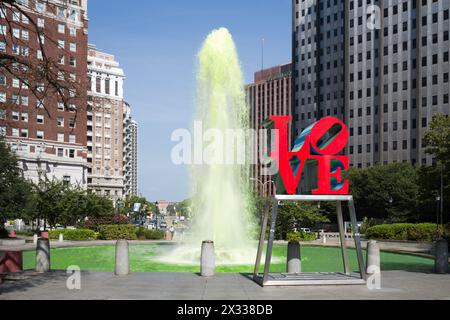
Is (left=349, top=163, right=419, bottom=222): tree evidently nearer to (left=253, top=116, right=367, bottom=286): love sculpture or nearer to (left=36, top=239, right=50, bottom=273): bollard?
(left=253, top=116, right=367, bottom=286): love sculpture

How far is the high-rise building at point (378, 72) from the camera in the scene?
4377 inches

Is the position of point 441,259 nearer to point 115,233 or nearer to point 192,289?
point 192,289

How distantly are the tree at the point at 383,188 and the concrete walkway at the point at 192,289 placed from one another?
7071 cm

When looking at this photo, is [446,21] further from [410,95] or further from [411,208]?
[411,208]

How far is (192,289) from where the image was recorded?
16.2 meters

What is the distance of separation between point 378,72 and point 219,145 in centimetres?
9978

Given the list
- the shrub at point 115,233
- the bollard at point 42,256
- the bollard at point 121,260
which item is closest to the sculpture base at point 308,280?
the bollard at point 121,260

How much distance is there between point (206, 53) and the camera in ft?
102

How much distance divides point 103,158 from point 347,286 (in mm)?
148932

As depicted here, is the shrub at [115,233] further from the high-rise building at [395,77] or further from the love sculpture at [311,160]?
the high-rise building at [395,77]

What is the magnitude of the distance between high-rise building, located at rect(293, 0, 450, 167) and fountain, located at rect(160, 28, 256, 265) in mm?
86951

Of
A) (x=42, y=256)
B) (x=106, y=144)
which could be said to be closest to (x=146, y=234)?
(x=42, y=256)

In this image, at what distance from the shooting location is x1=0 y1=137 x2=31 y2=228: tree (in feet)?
164
